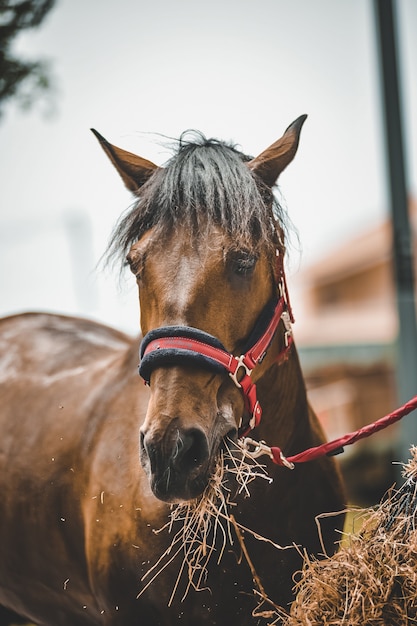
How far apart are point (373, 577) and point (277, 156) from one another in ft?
4.42

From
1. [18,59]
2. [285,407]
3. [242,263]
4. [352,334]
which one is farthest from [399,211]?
[352,334]

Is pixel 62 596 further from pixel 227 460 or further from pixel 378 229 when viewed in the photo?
pixel 378 229

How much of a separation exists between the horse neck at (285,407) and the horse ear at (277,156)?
629 mm

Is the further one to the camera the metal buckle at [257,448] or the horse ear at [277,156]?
the horse ear at [277,156]

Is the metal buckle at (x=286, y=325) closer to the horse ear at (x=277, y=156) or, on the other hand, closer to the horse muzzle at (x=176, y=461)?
the horse ear at (x=277, y=156)

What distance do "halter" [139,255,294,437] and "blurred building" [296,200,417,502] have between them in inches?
156

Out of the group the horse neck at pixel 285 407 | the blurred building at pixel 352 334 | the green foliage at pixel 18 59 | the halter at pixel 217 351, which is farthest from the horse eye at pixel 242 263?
the blurred building at pixel 352 334

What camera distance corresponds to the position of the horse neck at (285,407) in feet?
8.10

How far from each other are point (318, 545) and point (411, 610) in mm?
627

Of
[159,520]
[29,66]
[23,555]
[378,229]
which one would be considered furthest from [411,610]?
[378,229]

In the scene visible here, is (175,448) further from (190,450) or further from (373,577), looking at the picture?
(373,577)

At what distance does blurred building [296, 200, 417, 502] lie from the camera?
35.9 ft

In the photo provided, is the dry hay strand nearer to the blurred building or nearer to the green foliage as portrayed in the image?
the green foliage

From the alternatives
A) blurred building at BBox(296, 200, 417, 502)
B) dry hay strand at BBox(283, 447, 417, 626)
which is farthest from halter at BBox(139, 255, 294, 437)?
blurred building at BBox(296, 200, 417, 502)
